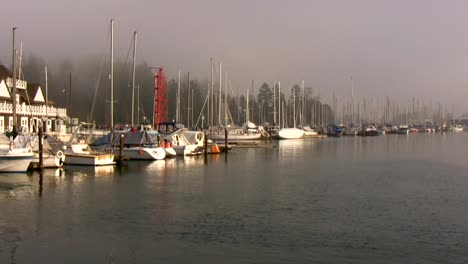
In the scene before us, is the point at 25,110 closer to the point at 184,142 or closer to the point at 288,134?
the point at 184,142

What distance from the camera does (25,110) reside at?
72062 mm

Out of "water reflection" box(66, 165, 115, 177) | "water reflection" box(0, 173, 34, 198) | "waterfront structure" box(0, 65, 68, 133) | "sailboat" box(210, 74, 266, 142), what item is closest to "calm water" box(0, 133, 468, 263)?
"water reflection" box(0, 173, 34, 198)

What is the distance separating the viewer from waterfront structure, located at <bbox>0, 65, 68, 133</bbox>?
67.2 metres

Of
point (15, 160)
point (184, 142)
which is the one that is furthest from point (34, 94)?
point (15, 160)

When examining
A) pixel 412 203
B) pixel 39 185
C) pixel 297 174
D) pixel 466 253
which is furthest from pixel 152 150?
pixel 466 253

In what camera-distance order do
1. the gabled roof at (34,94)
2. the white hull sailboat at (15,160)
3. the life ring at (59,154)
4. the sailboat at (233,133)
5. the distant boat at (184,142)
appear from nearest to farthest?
the white hull sailboat at (15,160), the life ring at (59,154), the distant boat at (184,142), the gabled roof at (34,94), the sailboat at (233,133)

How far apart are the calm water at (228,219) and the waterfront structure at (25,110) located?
27749mm

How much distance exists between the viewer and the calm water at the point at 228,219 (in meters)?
18.9

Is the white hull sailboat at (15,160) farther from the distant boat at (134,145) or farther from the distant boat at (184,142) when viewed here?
the distant boat at (184,142)

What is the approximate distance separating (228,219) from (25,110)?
5400 cm

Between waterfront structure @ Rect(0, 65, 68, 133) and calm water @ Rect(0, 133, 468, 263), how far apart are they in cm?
2775

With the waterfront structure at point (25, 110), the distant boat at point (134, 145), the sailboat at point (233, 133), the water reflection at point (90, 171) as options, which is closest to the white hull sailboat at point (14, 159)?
the water reflection at point (90, 171)

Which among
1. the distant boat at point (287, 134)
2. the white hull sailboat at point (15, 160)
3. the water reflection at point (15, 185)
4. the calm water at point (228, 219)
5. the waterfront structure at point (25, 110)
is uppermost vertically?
the waterfront structure at point (25, 110)

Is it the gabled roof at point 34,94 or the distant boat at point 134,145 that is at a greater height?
the gabled roof at point 34,94
